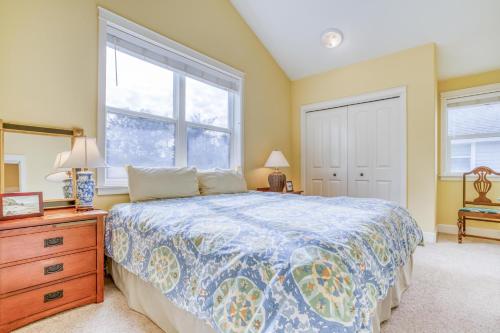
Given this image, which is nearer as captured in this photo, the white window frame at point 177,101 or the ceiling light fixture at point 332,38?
the white window frame at point 177,101

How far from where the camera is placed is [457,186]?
3.78 metres

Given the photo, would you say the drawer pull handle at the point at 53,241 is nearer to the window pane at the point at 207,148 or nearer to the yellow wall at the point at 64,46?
the yellow wall at the point at 64,46

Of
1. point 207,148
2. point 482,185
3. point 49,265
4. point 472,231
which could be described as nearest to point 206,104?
point 207,148

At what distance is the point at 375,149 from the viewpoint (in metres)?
3.81

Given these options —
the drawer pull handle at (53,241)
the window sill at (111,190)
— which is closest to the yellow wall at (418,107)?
the window sill at (111,190)

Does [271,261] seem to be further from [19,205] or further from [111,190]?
[111,190]

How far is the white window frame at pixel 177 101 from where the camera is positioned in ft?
7.54

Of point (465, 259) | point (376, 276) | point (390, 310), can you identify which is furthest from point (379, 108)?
point (376, 276)

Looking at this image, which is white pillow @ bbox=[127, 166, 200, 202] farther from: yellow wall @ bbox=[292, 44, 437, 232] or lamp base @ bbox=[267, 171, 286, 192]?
yellow wall @ bbox=[292, 44, 437, 232]

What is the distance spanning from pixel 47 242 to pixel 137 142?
1.27 meters

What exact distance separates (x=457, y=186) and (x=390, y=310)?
3.11 meters

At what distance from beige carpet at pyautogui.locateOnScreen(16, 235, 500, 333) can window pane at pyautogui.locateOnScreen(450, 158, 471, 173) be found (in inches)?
68.9

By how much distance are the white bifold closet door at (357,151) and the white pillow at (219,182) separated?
1.85 metres

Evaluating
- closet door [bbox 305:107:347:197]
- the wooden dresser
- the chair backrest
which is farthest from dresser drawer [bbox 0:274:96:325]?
the chair backrest
